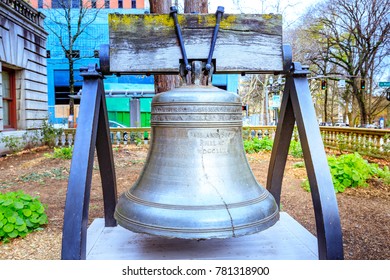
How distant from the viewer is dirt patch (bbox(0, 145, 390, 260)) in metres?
3.62

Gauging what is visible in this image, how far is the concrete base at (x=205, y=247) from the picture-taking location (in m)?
2.40

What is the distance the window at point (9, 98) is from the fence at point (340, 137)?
2.05 m

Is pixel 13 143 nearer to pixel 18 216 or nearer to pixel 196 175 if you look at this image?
pixel 18 216

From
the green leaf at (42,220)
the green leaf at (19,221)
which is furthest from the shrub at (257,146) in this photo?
the green leaf at (19,221)

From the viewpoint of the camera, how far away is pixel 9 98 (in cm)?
1139

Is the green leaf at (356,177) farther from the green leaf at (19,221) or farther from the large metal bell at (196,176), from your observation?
the green leaf at (19,221)

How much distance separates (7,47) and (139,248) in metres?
10.2

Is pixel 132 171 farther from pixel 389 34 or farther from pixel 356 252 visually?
pixel 389 34

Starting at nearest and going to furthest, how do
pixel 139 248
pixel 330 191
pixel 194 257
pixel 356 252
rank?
1. pixel 330 191
2. pixel 194 257
3. pixel 139 248
4. pixel 356 252

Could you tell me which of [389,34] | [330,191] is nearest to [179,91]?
[330,191]

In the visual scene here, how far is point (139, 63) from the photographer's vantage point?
2.20 metres

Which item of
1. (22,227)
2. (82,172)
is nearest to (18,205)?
(22,227)

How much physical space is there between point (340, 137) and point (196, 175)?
36.3 feet

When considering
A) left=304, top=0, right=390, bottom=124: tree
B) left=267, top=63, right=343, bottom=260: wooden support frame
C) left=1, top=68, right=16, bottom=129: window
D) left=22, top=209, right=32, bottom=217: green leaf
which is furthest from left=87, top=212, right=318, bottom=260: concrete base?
left=304, top=0, right=390, bottom=124: tree
